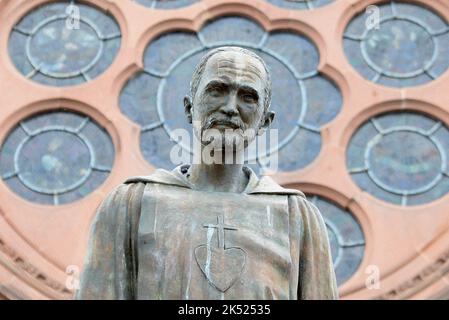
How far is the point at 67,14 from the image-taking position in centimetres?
1656

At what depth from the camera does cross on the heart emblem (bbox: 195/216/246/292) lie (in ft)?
14.7

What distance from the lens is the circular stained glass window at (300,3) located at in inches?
650

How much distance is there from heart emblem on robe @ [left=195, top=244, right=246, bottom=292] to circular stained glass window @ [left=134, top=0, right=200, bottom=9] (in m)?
12.1

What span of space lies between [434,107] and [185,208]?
11.2m

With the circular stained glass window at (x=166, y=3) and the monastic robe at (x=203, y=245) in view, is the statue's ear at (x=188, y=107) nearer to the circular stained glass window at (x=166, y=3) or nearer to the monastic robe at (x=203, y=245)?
the monastic robe at (x=203, y=245)

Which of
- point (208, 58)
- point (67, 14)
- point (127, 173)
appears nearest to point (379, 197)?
point (127, 173)

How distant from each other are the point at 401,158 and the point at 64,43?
3.36 m

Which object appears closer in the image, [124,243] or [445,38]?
[124,243]

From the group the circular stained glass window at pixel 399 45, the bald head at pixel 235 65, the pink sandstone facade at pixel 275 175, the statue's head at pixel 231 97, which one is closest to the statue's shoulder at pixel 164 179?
the statue's head at pixel 231 97

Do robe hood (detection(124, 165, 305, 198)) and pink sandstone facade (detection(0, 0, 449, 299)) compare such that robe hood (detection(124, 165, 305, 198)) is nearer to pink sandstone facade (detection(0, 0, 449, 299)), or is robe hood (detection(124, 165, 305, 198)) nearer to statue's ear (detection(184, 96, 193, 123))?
statue's ear (detection(184, 96, 193, 123))

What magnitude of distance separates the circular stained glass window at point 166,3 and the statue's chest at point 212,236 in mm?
11907

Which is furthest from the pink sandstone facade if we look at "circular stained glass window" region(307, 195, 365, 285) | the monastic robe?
the monastic robe

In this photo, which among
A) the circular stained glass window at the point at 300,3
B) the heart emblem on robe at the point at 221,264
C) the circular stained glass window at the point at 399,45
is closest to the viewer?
the heart emblem on robe at the point at 221,264
